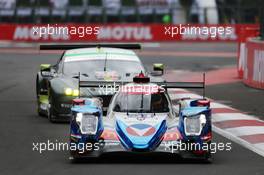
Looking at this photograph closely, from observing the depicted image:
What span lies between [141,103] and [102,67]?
438cm

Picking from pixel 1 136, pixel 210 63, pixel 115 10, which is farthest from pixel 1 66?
pixel 115 10

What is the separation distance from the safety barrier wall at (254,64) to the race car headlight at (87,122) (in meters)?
11.1

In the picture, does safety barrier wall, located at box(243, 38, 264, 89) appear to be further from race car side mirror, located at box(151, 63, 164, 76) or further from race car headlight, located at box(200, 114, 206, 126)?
race car headlight, located at box(200, 114, 206, 126)

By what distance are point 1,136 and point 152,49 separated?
30.4 metres

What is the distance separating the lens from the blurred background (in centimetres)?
5419

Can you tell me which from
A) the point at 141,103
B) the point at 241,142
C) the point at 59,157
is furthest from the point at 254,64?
the point at 59,157

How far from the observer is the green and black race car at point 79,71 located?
15.0 m

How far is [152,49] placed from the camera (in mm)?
43781

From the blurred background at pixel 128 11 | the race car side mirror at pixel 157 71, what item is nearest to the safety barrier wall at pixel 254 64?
the race car side mirror at pixel 157 71

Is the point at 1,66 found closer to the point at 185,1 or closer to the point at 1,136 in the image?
the point at 1,136

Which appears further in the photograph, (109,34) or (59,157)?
(109,34)

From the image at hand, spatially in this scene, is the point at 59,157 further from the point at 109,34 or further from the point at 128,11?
the point at 128,11

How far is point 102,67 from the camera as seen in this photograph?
15961mm

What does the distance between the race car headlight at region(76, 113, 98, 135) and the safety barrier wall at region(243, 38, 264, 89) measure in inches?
437
